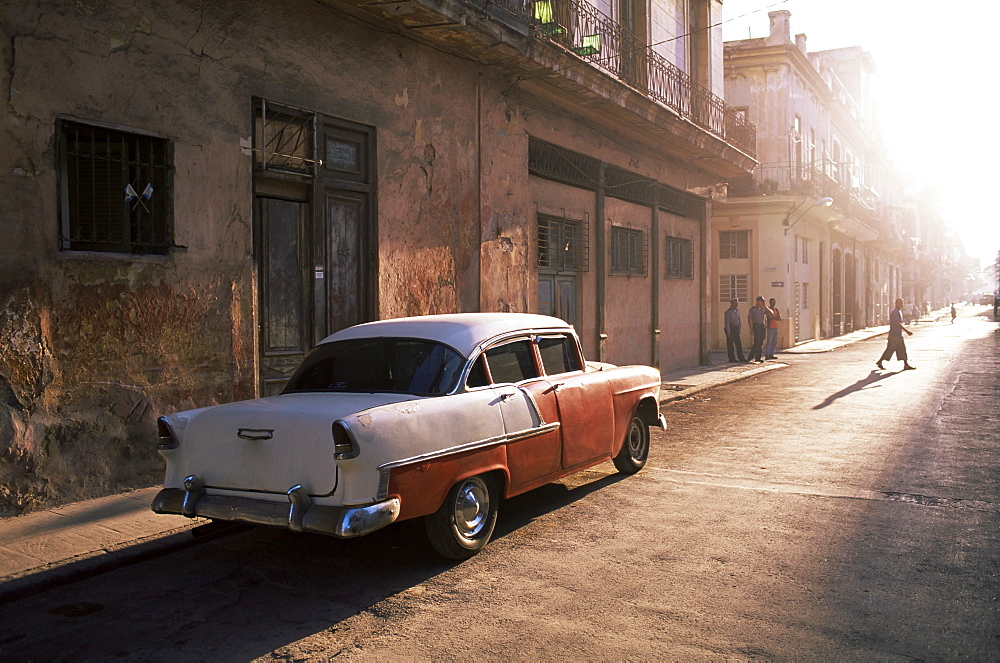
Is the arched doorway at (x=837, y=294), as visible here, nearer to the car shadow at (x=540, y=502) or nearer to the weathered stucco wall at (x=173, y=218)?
the weathered stucco wall at (x=173, y=218)

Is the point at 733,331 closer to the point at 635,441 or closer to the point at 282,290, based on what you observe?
the point at 635,441

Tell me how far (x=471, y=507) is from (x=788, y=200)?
25.1 meters

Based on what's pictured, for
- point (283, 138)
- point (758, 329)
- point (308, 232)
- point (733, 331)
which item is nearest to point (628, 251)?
point (733, 331)

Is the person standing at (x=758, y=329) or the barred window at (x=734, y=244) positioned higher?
the barred window at (x=734, y=244)

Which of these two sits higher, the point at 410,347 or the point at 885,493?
the point at 410,347

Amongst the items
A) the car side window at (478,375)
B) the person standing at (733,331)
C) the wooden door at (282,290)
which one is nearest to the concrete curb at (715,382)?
the person standing at (733,331)

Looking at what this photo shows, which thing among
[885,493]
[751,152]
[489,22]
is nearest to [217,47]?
[489,22]

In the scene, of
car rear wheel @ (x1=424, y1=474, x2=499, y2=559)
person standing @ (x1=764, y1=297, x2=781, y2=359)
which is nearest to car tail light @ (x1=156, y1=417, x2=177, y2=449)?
car rear wheel @ (x1=424, y1=474, x2=499, y2=559)

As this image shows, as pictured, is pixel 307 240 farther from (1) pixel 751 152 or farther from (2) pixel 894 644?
(1) pixel 751 152

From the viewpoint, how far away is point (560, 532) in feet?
18.7

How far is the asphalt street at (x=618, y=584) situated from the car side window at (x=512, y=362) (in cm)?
106

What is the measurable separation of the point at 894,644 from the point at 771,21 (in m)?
28.3

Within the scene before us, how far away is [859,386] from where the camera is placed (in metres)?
15.5

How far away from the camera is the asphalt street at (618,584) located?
381 centimetres
